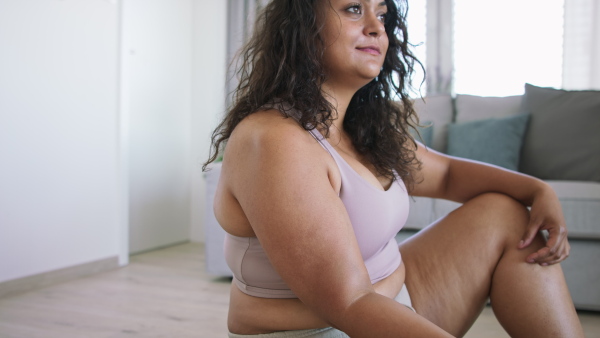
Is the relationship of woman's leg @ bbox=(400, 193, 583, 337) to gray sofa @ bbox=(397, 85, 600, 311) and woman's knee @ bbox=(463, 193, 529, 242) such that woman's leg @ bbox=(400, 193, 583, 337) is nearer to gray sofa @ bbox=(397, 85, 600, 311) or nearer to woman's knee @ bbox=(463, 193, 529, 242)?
woman's knee @ bbox=(463, 193, 529, 242)

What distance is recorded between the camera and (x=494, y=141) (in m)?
2.70

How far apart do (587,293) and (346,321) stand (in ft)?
5.89

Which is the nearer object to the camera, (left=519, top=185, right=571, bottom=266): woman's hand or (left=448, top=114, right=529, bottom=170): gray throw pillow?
(left=519, top=185, right=571, bottom=266): woman's hand

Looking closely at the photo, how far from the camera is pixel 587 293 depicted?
6.99 feet

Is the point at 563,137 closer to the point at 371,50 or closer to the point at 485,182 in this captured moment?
the point at 485,182

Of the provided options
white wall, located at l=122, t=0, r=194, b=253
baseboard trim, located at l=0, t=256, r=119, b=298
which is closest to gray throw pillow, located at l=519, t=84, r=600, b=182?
baseboard trim, located at l=0, t=256, r=119, b=298

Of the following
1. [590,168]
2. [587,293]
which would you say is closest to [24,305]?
[587,293]

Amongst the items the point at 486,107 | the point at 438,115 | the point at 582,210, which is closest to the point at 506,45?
the point at 486,107

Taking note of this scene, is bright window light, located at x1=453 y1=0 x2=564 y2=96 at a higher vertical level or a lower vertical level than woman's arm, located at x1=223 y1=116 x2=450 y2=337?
Answer: higher

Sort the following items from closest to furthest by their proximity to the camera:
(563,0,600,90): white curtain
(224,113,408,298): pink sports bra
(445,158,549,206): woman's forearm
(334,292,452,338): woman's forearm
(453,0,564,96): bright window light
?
(334,292,452,338): woman's forearm, (224,113,408,298): pink sports bra, (445,158,549,206): woman's forearm, (563,0,600,90): white curtain, (453,0,564,96): bright window light

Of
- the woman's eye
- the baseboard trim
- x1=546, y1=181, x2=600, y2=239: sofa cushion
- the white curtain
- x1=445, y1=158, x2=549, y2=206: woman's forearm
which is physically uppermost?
the white curtain

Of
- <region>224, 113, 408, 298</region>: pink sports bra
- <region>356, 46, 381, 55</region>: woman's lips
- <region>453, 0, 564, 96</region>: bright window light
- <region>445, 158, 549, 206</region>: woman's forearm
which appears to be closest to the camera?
<region>224, 113, 408, 298</region>: pink sports bra

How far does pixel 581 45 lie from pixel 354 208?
3.20m

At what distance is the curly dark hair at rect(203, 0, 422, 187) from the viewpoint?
97 cm
